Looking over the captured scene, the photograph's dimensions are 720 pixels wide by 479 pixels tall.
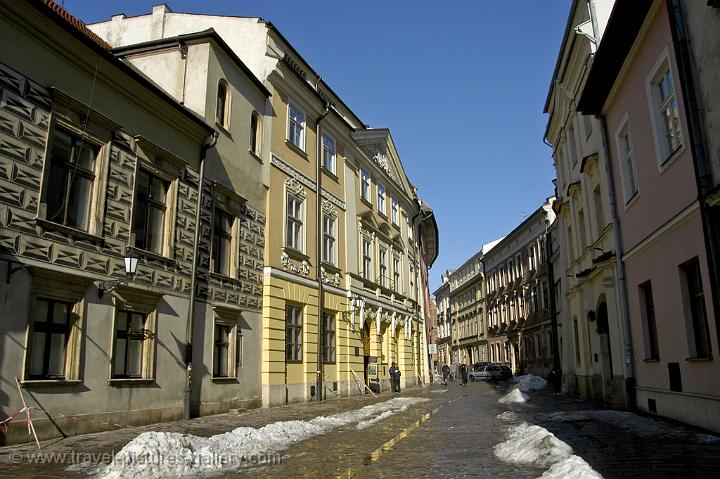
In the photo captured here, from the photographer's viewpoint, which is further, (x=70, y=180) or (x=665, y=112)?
(x=665, y=112)

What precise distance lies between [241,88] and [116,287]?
9.03 meters

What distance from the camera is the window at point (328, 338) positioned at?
24.2 m

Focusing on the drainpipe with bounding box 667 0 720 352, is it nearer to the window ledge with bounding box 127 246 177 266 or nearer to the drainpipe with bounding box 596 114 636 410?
the drainpipe with bounding box 596 114 636 410

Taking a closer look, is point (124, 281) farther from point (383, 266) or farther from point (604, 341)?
point (383, 266)

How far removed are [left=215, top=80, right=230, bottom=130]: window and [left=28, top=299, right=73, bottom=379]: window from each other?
27.1ft

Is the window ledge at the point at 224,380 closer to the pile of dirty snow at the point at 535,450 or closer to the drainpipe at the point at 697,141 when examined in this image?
the pile of dirty snow at the point at 535,450

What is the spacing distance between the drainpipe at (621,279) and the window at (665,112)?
4.00 m

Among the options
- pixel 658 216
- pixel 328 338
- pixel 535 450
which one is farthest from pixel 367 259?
pixel 535 450

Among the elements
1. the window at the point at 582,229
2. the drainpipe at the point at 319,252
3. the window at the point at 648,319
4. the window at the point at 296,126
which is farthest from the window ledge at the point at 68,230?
the window at the point at 582,229

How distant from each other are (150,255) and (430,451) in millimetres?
8202

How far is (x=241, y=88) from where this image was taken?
19.3 meters

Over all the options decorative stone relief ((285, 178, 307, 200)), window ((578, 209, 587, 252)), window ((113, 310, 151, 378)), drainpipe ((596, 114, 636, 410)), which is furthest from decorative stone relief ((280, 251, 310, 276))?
drainpipe ((596, 114, 636, 410))

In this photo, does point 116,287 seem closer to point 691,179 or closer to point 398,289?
point 691,179

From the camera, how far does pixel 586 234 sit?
21688 millimetres
